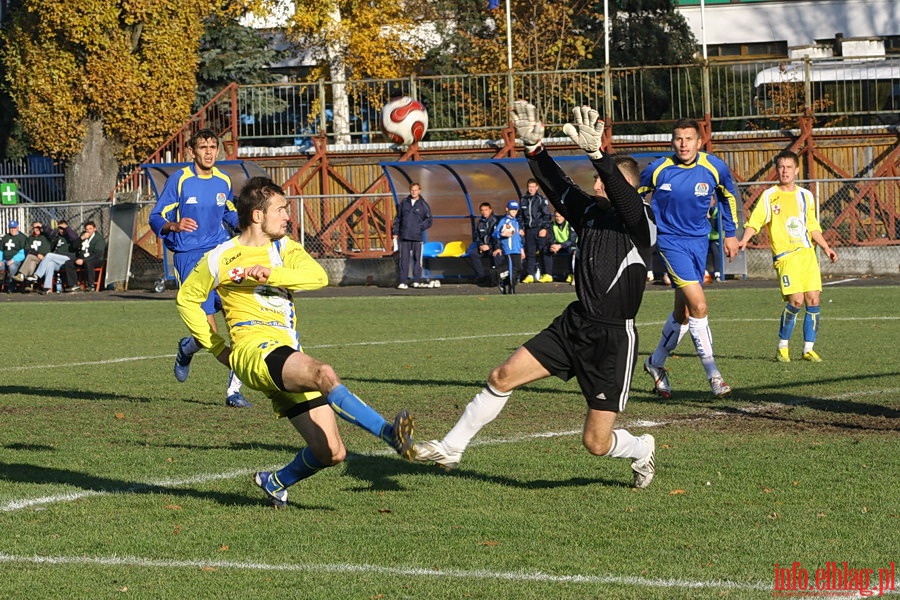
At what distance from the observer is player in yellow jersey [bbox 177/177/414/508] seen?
6.60 metres

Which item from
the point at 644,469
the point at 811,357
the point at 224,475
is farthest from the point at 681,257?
the point at 224,475

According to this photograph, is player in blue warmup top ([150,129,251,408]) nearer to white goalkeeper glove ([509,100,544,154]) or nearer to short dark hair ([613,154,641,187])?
short dark hair ([613,154,641,187])

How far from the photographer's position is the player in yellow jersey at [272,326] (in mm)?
6602

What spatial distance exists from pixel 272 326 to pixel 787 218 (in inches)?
321

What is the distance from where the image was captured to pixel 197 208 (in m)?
11.9

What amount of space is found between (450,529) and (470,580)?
923 mm

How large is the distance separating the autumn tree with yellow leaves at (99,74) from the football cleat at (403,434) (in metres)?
32.2

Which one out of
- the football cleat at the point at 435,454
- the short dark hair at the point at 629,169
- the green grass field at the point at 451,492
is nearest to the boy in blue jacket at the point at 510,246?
the green grass field at the point at 451,492

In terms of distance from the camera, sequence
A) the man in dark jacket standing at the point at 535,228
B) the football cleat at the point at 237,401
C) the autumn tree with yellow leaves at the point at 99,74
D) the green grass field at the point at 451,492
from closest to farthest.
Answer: the green grass field at the point at 451,492 → the football cleat at the point at 237,401 → the man in dark jacket standing at the point at 535,228 → the autumn tree with yellow leaves at the point at 99,74

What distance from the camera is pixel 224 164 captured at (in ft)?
97.2

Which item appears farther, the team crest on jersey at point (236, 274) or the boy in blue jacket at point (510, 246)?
the boy in blue jacket at point (510, 246)

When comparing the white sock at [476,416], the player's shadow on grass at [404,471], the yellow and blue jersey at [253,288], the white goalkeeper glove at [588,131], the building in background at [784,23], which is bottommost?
the player's shadow on grass at [404,471]

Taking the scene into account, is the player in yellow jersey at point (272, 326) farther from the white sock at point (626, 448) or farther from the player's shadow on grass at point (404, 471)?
the white sock at point (626, 448)

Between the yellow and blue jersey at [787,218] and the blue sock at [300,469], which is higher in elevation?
the yellow and blue jersey at [787,218]
